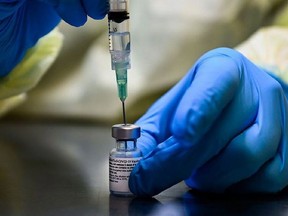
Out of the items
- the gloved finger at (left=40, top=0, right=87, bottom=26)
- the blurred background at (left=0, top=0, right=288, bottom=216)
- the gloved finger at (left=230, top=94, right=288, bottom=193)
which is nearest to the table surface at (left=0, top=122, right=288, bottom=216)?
the gloved finger at (left=230, top=94, right=288, bottom=193)

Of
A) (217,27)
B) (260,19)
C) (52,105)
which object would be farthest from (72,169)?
(260,19)

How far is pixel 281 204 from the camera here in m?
0.70

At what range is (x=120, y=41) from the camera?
78 cm

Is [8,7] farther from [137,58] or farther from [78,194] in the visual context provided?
[137,58]

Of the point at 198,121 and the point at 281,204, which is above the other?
the point at 198,121

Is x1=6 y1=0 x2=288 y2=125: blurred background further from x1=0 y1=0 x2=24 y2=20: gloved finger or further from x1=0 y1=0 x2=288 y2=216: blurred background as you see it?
x1=0 y1=0 x2=24 y2=20: gloved finger

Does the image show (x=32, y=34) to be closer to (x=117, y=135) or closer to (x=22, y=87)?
(x=22, y=87)

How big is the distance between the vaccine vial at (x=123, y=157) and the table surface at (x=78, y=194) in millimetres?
15

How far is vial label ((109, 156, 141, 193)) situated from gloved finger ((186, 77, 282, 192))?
0.26ft

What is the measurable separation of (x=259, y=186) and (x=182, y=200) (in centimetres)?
9

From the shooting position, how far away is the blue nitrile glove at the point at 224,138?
63 cm

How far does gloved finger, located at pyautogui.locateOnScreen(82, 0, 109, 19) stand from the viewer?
810mm

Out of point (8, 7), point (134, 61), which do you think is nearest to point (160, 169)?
point (8, 7)

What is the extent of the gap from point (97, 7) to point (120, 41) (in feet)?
0.22
